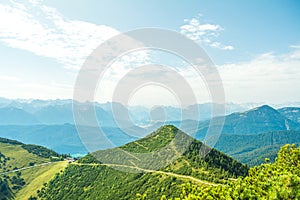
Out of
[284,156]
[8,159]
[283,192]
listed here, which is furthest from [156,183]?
[8,159]

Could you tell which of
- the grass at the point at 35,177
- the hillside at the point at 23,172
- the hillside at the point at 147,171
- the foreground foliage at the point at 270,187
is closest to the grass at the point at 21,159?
the hillside at the point at 23,172

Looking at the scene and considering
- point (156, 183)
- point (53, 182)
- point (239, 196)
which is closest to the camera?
point (239, 196)

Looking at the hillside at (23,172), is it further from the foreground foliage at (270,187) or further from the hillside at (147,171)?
the foreground foliage at (270,187)

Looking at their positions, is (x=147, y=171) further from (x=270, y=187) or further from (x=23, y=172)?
(x=23, y=172)

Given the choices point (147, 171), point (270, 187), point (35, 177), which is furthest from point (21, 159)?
point (270, 187)

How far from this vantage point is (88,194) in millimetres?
108812

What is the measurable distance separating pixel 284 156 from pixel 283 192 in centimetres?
2774

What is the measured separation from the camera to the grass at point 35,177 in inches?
5477

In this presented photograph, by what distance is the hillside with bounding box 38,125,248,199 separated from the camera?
8575cm

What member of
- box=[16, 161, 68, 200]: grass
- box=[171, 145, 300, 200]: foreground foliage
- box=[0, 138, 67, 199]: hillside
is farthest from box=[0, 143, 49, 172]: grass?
box=[171, 145, 300, 200]: foreground foliage

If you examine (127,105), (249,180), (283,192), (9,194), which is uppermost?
(127,105)

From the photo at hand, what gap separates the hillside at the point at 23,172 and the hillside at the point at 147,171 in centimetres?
1532

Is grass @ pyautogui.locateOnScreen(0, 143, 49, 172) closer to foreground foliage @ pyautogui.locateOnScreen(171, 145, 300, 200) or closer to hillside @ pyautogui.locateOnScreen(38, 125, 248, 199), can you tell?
hillside @ pyautogui.locateOnScreen(38, 125, 248, 199)

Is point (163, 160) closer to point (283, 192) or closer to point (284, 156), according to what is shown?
point (284, 156)
